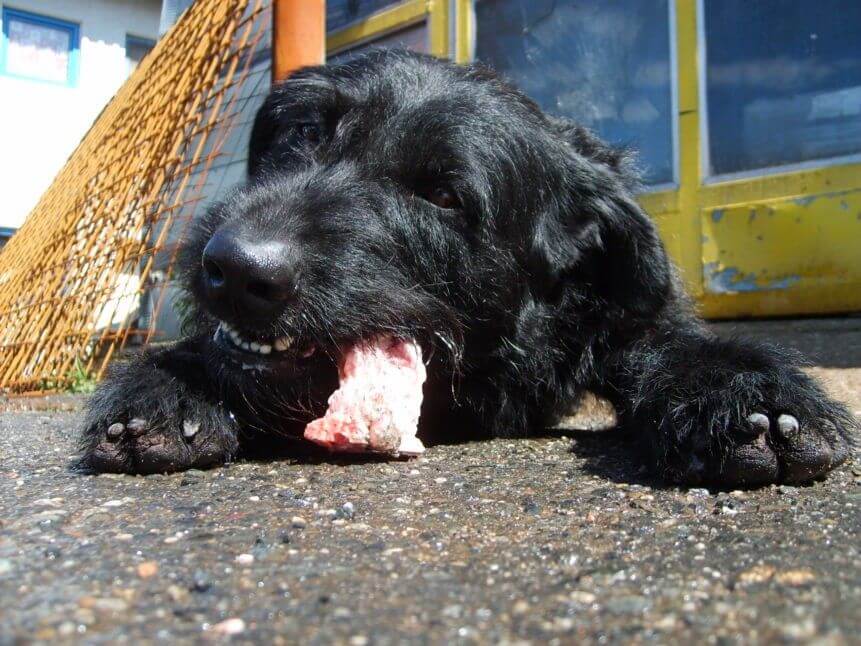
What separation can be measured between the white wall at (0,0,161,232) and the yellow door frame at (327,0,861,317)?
11.2 m

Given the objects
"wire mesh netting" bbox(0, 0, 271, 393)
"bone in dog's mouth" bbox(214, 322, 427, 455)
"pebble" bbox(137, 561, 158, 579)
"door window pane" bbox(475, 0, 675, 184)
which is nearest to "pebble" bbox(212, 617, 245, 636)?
"pebble" bbox(137, 561, 158, 579)

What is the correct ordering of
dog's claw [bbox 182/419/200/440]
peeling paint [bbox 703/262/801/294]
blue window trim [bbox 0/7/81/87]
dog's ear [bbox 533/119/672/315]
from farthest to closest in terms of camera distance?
blue window trim [bbox 0/7/81/87]
peeling paint [bbox 703/262/801/294]
dog's ear [bbox 533/119/672/315]
dog's claw [bbox 182/419/200/440]

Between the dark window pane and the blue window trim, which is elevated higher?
the blue window trim

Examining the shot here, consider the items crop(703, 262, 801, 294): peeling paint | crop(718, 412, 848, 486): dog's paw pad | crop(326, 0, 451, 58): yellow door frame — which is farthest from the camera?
crop(326, 0, 451, 58): yellow door frame

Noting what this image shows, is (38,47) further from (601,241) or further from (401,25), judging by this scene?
(601,241)

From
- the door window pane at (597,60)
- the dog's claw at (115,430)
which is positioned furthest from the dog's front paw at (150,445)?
the door window pane at (597,60)

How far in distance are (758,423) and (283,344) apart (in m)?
1.31

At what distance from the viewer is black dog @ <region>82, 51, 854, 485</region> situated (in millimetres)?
2117

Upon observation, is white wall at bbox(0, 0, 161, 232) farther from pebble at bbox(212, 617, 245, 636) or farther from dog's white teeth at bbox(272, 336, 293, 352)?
pebble at bbox(212, 617, 245, 636)

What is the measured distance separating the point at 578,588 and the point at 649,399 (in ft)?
3.94

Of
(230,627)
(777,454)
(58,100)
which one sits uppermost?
(58,100)

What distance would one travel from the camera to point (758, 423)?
1912 mm

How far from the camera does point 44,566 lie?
51.3 inches

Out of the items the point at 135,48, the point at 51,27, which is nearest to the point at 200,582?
the point at 51,27
